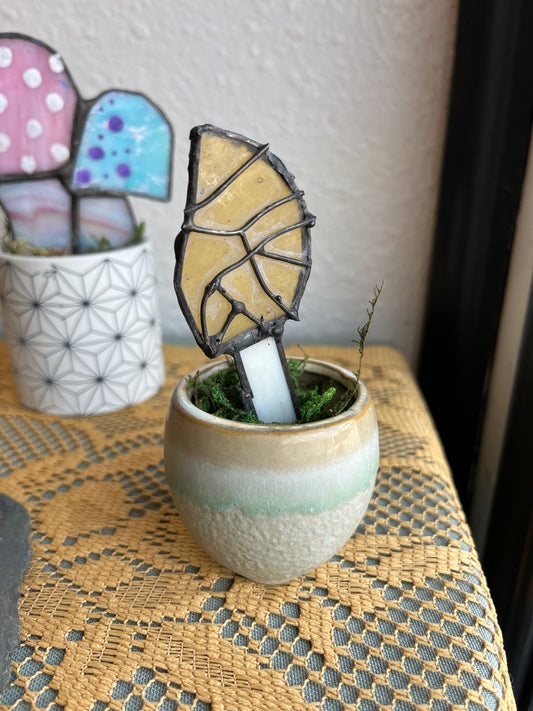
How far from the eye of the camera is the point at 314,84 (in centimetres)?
64

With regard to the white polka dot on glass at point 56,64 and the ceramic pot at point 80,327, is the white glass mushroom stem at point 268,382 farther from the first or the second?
the white polka dot on glass at point 56,64

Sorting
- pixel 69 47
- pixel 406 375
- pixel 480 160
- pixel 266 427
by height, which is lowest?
pixel 406 375

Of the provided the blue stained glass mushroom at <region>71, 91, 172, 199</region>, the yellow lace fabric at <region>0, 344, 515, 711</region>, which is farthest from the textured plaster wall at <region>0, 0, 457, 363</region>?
the yellow lace fabric at <region>0, 344, 515, 711</region>

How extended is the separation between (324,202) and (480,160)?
193 mm

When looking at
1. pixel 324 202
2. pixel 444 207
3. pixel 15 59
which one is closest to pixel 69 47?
pixel 15 59

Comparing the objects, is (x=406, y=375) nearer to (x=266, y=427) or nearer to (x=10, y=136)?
(x=266, y=427)

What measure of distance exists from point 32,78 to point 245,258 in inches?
13.0

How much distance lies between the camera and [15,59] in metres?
0.48

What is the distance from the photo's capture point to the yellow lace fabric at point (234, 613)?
267 millimetres

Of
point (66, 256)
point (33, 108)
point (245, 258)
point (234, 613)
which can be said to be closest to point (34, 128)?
point (33, 108)

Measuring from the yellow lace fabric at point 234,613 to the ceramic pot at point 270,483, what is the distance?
34mm

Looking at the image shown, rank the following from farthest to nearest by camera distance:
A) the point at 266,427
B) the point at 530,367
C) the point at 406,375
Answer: the point at 406,375
the point at 530,367
the point at 266,427

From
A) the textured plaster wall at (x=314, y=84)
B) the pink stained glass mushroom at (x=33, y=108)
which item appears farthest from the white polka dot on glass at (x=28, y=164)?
the textured plaster wall at (x=314, y=84)

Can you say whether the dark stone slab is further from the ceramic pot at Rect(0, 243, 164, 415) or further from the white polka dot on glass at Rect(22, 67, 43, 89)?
the white polka dot on glass at Rect(22, 67, 43, 89)
